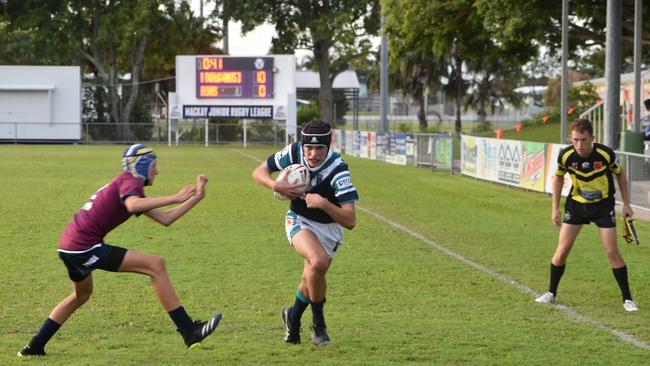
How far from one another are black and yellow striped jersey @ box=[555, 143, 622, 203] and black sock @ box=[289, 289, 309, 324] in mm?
3100

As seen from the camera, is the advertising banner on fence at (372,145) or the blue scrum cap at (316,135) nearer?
the blue scrum cap at (316,135)

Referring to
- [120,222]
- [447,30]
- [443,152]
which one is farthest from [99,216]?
[447,30]

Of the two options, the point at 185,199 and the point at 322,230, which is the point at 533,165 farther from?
the point at 185,199

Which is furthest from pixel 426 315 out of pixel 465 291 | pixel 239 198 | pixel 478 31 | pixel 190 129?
pixel 190 129

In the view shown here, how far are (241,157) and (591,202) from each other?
34194mm

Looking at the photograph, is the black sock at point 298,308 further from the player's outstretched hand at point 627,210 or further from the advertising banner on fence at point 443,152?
the advertising banner on fence at point 443,152

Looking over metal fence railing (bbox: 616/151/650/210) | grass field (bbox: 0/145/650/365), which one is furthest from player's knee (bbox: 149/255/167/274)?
metal fence railing (bbox: 616/151/650/210)

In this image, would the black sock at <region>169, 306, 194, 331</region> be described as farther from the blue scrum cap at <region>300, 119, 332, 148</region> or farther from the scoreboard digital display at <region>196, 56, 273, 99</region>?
the scoreboard digital display at <region>196, 56, 273, 99</region>

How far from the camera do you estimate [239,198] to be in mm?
22734

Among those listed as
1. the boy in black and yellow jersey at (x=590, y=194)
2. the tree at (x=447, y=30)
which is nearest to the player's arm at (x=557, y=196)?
the boy in black and yellow jersey at (x=590, y=194)

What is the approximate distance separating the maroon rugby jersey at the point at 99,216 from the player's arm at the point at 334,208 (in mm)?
1132

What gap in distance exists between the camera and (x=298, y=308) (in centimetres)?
813

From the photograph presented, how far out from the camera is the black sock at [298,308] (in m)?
8.12

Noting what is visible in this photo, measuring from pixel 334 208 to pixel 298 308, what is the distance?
1.00 metres
